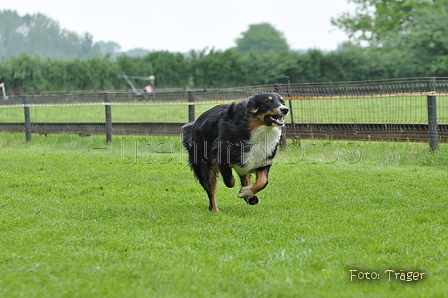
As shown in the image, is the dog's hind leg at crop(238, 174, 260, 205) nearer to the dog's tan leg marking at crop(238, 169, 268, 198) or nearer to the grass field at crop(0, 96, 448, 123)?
the dog's tan leg marking at crop(238, 169, 268, 198)

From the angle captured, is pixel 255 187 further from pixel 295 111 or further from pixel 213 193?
pixel 295 111

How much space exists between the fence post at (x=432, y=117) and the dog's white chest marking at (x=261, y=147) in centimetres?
555

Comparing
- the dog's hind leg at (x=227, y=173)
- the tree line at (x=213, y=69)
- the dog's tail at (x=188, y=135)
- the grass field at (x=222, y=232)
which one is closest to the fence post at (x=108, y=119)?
the grass field at (x=222, y=232)

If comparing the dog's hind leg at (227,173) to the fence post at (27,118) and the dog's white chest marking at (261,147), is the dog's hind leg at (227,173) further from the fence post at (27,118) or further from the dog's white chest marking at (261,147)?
the fence post at (27,118)

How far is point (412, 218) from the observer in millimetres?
6016

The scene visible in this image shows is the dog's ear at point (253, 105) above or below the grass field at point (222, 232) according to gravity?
above

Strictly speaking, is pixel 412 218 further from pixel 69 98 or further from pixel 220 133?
pixel 69 98

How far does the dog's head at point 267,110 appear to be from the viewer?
6.25m

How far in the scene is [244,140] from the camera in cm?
654

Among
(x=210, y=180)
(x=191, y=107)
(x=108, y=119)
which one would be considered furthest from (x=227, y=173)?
(x=108, y=119)

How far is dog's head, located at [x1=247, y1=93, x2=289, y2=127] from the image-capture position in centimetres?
625

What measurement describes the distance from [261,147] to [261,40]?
9250 cm

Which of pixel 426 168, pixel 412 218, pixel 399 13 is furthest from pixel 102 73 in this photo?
pixel 412 218

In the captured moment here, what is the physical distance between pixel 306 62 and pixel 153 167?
33.4 m
